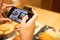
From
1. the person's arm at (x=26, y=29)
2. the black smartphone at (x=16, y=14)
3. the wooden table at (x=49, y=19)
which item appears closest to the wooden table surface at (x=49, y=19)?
the wooden table at (x=49, y=19)

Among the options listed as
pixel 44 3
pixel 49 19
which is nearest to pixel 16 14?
pixel 49 19

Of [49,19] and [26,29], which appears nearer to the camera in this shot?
[26,29]

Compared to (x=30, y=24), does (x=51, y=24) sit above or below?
below

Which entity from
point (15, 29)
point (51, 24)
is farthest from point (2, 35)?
point (51, 24)

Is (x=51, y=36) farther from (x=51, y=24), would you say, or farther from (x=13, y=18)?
(x=13, y=18)

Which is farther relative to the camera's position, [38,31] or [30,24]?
[38,31]

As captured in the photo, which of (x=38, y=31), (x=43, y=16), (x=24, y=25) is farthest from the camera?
(x=43, y=16)

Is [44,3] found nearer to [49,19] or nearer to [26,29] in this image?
[49,19]

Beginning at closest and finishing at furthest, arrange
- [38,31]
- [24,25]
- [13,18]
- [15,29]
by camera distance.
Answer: [24,25]
[15,29]
[38,31]
[13,18]

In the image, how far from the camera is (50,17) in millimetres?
1002

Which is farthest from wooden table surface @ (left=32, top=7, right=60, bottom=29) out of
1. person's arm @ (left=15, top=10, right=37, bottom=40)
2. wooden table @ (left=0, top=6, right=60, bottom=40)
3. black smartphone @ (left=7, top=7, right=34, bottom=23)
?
person's arm @ (left=15, top=10, right=37, bottom=40)

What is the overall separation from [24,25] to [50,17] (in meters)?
0.51

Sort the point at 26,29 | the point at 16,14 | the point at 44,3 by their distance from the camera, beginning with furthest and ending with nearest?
the point at 44,3, the point at 16,14, the point at 26,29

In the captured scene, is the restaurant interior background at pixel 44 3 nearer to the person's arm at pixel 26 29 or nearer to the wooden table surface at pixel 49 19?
the wooden table surface at pixel 49 19
